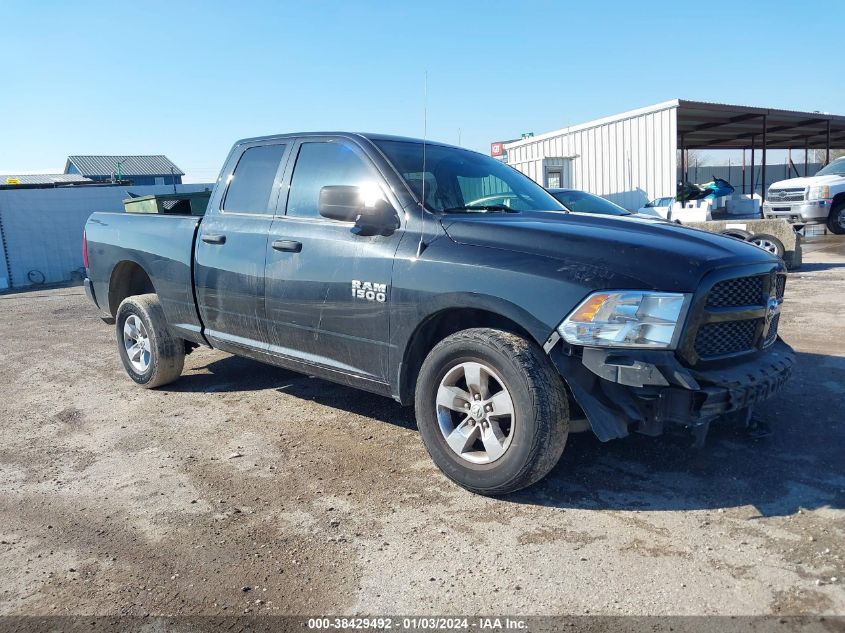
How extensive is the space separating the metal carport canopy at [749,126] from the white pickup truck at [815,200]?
12.6ft

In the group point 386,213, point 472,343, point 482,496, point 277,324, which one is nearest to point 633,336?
point 472,343

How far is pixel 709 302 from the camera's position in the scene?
10.9 ft

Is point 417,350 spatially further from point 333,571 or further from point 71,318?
point 71,318

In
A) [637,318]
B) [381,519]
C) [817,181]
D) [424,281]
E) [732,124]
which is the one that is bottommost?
[381,519]

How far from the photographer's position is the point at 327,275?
166 inches

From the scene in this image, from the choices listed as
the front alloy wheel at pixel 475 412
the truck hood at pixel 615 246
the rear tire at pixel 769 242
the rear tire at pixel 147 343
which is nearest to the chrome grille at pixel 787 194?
the rear tire at pixel 769 242

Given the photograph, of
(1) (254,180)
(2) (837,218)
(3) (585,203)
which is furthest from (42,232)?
(2) (837,218)

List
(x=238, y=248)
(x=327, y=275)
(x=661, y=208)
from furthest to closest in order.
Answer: (x=661, y=208)
(x=238, y=248)
(x=327, y=275)

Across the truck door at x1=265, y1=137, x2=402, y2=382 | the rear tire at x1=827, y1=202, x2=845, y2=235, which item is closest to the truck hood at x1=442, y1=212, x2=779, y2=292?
the truck door at x1=265, y1=137, x2=402, y2=382

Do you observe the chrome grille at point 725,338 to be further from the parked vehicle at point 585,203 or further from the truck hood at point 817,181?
the truck hood at point 817,181

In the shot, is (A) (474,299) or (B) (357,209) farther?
(B) (357,209)

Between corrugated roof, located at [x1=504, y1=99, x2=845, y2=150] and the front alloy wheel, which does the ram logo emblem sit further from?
corrugated roof, located at [x1=504, y1=99, x2=845, y2=150]

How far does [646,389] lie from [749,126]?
29115 mm

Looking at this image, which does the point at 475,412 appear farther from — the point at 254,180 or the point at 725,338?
the point at 254,180
